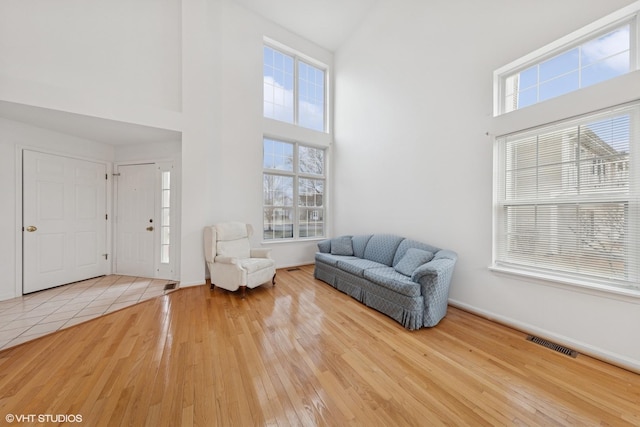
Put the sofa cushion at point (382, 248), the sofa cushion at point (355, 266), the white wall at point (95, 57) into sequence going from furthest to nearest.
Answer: the sofa cushion at point (382, 248) → the sofa cushion at point (355, 266) → the white wall at point (95, 57)

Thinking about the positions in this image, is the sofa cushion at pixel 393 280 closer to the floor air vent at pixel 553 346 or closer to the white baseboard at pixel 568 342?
the white baseboard at pixel 568 342

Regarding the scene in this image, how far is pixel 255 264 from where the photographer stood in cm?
340

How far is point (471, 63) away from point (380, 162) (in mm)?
1778

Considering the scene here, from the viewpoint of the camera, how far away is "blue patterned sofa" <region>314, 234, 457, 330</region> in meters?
2.36

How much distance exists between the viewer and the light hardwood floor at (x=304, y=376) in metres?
1.36

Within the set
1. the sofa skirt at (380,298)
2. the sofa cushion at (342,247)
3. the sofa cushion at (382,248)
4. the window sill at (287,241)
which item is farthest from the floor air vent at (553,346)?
the window sill at (287,241)

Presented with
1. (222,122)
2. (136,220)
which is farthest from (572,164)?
(136,220)

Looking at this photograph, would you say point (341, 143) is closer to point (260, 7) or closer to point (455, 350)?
point (260, 7)

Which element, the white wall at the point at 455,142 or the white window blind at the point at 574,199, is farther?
the white wall at the point at 455,142

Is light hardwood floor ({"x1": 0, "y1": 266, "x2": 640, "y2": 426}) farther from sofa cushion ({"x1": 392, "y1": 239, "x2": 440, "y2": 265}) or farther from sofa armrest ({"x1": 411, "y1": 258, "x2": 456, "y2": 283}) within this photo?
sofa cushion ({"x1": 392, "y1": 239, "x2": 440, "y2": 265})

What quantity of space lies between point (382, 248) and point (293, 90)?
13.0 feet

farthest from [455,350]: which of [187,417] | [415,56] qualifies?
[415,56]

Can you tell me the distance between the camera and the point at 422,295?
2389mm

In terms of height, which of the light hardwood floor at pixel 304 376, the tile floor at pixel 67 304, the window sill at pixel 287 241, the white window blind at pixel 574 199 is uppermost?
the white window blind at pixel 574 199
